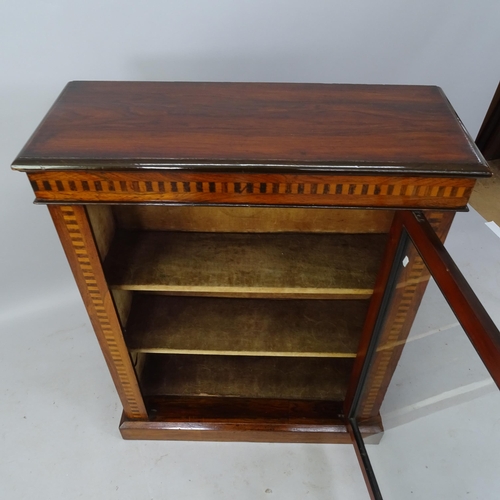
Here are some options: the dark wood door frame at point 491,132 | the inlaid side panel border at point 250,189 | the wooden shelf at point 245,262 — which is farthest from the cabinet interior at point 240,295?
the dark wood door frame at point 491,132

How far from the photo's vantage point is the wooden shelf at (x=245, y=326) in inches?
49.9

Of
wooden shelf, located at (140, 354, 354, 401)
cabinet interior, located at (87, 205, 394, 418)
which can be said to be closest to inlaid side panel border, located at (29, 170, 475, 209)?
cabinet interior, located at (87, 205, 394, 418)

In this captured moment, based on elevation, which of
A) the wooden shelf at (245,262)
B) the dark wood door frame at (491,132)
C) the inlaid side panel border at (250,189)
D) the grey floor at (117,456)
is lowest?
the grey floor at (117,456)

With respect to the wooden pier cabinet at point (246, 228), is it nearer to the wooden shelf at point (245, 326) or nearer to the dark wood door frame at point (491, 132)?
the wooden shelf at point (245, 326)

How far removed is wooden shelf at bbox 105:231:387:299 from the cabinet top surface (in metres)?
0.33

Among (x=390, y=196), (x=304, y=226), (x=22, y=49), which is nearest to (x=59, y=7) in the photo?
(x=22, y=49)

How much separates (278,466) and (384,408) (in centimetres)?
36

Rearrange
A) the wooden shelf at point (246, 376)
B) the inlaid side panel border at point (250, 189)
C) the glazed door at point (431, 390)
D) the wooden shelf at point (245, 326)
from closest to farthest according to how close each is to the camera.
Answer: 1. the glazed door at point (431, 390)
2. the inlaid side panel border at point (250, 189)
3. the wooden shelf at point (245, 326)
4. the wooden shelf at point (246, 376)

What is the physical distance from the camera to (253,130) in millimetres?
912

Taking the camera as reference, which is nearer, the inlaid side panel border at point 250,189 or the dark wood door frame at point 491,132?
the inlaid side panel border at point 250,189

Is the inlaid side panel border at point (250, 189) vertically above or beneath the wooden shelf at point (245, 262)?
above

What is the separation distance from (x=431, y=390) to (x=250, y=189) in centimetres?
64

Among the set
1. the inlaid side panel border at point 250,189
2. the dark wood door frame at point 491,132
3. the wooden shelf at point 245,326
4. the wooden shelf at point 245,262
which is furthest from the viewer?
the dark wood door frame at point 491,132

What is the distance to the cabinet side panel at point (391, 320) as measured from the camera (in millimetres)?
947
